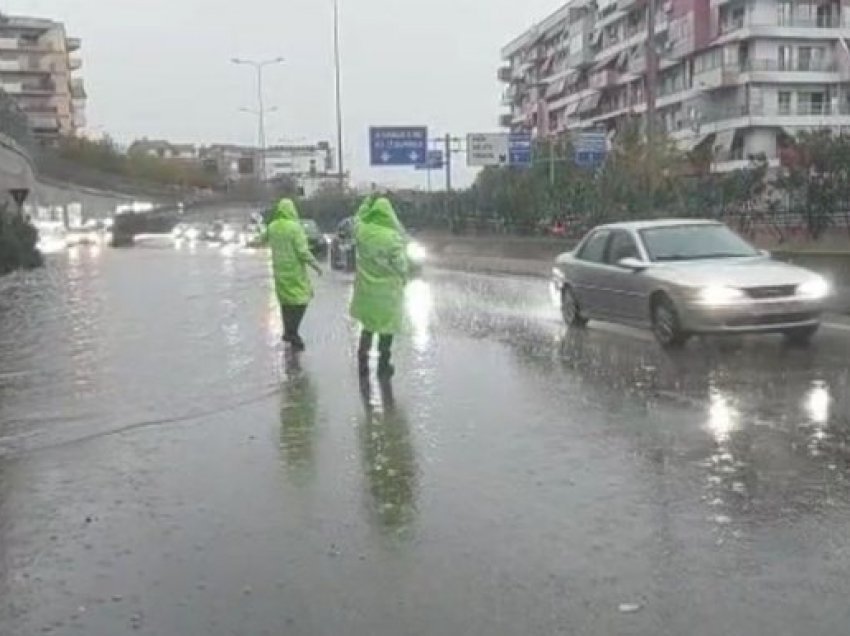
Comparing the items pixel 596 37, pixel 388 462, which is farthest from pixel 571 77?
pixel 388 462

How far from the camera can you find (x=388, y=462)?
8094 mm

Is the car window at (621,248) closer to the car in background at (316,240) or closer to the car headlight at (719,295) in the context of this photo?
the car headlight at (719,295)

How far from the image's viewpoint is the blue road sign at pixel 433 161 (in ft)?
207

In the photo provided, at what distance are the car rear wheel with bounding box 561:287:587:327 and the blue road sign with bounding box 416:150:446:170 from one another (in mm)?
45066

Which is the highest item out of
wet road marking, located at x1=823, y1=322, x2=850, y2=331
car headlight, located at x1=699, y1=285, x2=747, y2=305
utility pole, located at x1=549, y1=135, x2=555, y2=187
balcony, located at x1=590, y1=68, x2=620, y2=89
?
balcony, located at x1=590, y1=68, x2=620, y2=89

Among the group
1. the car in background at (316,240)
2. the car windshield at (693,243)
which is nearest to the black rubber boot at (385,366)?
the car windshield at (693,243)

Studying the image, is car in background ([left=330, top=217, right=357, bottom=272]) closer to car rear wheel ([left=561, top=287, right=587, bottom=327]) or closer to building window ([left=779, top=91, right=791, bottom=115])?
car rear wheel ([left=561, top=287, right=587, bottom=327])

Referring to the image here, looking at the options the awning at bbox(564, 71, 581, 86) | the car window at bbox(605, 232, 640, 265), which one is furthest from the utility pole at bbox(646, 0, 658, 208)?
the awning at bbox(564, 71, 581, 86)

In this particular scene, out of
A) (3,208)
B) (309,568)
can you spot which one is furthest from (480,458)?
(3,208)

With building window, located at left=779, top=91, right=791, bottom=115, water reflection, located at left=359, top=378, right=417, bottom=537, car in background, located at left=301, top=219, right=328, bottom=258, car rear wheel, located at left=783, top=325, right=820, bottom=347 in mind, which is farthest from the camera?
building window, located at left=779, top=91, right=791, bottom=115

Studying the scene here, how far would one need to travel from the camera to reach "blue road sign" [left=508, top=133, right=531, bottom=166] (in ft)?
181

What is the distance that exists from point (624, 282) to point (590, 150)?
37878mm

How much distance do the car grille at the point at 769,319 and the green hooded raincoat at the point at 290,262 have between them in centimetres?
468

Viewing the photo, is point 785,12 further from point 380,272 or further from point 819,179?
point 380,272
